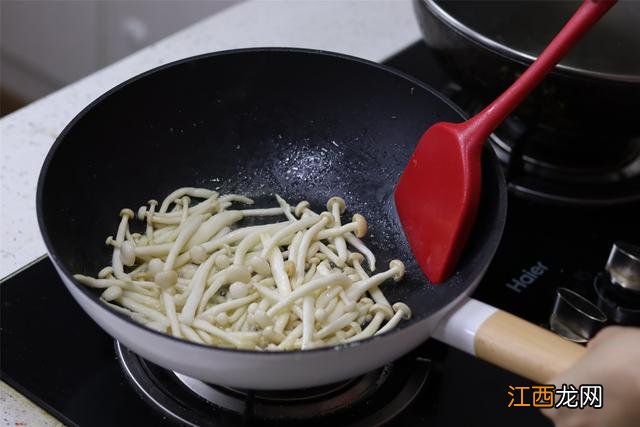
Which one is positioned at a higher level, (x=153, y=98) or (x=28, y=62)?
(x=153, y=98)

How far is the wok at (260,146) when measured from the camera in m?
0.89

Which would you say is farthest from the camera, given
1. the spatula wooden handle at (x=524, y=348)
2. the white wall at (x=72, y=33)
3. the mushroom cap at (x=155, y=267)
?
the white wall at (x=72, y=33)

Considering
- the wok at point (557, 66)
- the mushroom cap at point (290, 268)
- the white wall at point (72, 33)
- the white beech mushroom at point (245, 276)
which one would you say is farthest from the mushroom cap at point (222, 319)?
the white wall at point (72, 33)

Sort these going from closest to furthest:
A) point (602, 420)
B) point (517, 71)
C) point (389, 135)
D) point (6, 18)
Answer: point (602, 420) < point (517, 71) < point (389, 135) < point (6, 18)

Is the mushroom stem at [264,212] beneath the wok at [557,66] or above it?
beneath

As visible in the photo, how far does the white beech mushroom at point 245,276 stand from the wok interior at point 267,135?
0.03 metres

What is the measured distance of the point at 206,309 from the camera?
2.86ft

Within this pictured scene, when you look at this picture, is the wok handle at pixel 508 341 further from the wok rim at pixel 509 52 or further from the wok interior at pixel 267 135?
the wok rim at pixel 509 52

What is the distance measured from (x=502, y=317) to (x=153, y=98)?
529 mm

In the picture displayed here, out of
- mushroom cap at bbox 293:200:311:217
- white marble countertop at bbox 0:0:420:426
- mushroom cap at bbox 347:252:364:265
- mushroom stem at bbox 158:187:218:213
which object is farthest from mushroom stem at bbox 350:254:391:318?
white marble countertop at bbox 0:0:420:426

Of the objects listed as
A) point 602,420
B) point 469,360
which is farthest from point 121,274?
point 602,420

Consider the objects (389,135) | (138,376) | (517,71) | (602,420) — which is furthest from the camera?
(389,135)

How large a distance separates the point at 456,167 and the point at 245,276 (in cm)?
27

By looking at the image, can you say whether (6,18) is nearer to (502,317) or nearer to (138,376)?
Answer: (138,376)
